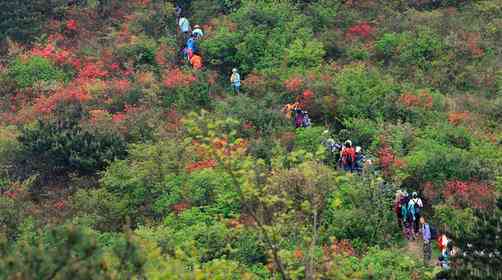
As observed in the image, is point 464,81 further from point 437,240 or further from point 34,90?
point 34,90

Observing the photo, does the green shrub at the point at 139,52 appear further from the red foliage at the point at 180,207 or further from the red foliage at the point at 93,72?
the red foliage at the point at 180,207

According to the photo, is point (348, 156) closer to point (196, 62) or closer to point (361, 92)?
point (361, 92)

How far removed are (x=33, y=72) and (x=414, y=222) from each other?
17342 mm

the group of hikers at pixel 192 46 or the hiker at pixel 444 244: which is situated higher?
the group of hikers at pixel 192 46

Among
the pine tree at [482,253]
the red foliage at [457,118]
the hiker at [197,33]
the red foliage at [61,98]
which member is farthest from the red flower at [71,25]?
the pine tree at [482,253]

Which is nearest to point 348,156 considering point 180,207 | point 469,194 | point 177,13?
point 469,194

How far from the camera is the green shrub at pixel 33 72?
3034 centimetres

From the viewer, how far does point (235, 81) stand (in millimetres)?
29359

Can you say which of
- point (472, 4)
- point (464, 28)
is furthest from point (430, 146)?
point (472, 4)

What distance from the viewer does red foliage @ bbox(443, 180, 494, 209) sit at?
68.7 feet

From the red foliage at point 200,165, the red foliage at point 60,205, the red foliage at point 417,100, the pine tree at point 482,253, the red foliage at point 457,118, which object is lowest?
the red foliage at point 60,205

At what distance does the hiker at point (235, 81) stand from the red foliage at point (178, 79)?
58.9 inches

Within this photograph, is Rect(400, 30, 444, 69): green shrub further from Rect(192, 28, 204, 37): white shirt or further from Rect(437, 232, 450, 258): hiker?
Rect(437, 232, 450, 258): hiker

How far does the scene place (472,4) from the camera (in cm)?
3447
